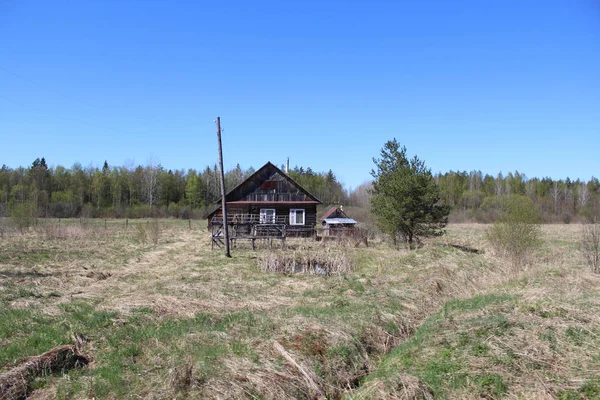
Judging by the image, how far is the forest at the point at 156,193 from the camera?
64062mm

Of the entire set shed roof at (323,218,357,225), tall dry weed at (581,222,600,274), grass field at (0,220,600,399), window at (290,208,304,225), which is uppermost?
window at (290,208,304,225)

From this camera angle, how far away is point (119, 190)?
246 ft

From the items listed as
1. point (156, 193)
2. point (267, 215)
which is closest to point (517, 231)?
point (267, 215)

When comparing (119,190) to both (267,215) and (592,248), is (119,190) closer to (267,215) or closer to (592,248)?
(267,215)

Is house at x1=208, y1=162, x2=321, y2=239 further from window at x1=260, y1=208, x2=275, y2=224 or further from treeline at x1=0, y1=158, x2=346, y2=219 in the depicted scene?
treeline at x1=0, y1=158, x2=346, y2=219

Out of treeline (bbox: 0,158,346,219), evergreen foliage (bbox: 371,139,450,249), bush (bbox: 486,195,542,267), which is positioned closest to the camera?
bush (bbox: 486,195,542,267)

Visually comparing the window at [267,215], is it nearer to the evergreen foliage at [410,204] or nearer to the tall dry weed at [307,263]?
the evergreen foliage at [410,204]

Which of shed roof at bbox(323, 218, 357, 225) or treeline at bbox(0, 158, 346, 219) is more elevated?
treeline at bbox(0, 158, 346, 219)

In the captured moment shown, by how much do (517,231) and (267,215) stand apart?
66.8 ft

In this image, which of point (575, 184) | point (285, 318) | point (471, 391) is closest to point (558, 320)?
point (471, 391)

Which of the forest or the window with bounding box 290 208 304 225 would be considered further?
the forest

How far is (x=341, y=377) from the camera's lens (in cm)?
732

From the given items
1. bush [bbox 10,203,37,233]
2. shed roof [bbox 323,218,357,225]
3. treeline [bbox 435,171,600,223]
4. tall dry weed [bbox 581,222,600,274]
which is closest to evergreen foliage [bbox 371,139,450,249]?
tall dry weed [bbox 581,222,600,274]

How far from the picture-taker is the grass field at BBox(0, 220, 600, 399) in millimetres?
6477
